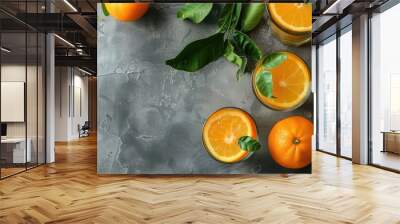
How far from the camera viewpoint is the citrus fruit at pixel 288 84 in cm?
621

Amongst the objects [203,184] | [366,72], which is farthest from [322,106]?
[203,184]

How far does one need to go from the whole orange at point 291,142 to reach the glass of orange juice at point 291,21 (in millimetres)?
1346

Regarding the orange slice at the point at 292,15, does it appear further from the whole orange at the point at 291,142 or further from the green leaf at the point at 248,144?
the green leaf at the point at 248,144

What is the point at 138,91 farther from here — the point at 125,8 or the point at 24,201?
the point at 24,201

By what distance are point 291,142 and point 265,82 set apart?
1103 millimetres

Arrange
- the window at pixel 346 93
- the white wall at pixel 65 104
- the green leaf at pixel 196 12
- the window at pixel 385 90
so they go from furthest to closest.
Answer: the white wall at pixel 65 104 < the window at pixel 346 93 < the window at pixel 385 90 < the green leaf at pixel 196 12

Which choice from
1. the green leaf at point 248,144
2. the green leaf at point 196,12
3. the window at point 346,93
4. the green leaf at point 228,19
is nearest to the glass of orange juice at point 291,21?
the green leaf at point 228,19

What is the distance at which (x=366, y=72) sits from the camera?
7.92 m

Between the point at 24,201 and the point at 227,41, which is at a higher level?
the point at 227,41

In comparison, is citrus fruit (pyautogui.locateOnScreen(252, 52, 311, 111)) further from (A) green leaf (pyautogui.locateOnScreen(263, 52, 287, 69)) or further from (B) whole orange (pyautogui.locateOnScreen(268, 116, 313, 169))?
(B) whole orange (pyautogui.locateOnScreen(268, 116, 313, 169))

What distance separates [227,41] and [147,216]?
3385mm

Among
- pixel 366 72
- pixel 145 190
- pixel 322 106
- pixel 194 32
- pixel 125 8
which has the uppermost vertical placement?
pixel 125 8

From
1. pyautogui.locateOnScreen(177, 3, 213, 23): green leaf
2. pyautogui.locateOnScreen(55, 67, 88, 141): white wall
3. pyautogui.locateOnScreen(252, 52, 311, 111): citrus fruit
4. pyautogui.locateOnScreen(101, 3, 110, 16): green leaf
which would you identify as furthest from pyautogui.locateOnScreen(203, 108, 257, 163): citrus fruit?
pyautogui.locateOnScreen(55, 67, 88, 141): white wall

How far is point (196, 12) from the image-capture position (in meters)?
6.22
